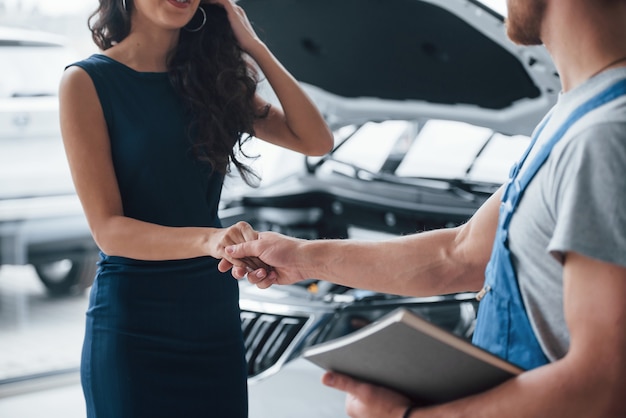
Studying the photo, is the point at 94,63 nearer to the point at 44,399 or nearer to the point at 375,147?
the point at 375,147

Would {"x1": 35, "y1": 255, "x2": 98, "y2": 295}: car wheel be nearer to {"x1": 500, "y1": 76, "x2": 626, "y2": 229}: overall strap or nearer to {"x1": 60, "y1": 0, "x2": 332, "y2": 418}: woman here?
{"x1": 60, "y1": 0, "x2": 332, "y2": 418}: woman

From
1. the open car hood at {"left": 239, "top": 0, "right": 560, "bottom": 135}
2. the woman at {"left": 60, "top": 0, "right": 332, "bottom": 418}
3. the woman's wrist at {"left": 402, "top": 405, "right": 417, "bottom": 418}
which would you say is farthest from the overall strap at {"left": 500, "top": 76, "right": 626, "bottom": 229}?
the open car hood at {"left": 239, "top": 0, "right": 560, "bottom": 135}

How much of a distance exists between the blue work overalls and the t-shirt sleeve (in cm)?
5

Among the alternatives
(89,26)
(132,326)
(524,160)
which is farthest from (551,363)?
(89,26)

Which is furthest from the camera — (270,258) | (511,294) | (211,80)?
(211,80)

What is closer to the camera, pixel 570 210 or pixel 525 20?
pixel 570 210

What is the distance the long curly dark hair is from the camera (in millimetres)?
1620

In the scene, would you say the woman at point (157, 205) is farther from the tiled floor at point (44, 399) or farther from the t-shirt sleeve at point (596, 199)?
the tiled floor at point (44, 399)

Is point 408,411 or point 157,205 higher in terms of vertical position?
point 157,205

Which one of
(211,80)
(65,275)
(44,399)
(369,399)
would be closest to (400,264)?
(369,399)

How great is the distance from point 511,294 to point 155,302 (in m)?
0.83

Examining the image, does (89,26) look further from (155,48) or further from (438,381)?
(438,381)

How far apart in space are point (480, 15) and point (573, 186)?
1.35 metres

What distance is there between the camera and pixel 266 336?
2260 mm
